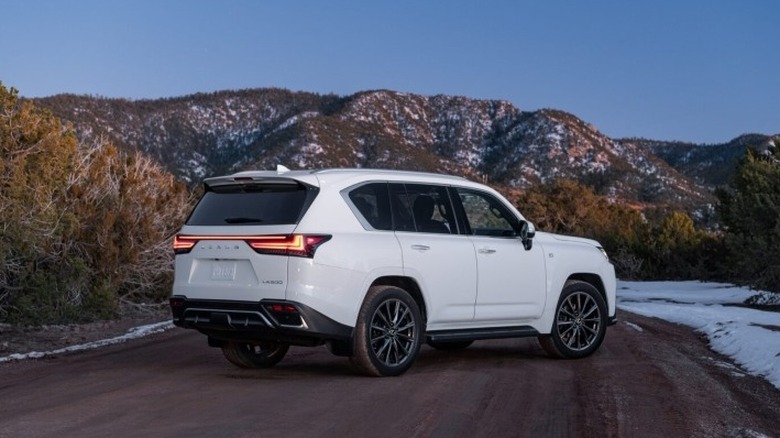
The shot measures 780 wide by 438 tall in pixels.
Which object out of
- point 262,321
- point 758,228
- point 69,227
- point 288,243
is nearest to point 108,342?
point 262,321

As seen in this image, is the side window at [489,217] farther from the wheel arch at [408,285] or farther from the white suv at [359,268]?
the wheel arch at [408,285]

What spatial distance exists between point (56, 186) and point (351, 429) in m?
12.8

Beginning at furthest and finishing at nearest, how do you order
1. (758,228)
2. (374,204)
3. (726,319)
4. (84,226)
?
(758,228) → (84,226) → (726,319) → (374,204)

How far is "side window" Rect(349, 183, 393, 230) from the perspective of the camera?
953 cm

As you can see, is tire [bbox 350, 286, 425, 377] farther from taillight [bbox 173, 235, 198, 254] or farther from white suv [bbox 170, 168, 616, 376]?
taillight [bbox 173, 235, 198, 254]

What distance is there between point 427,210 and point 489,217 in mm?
1433

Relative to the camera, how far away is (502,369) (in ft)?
33.5

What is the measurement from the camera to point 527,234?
1073 cm

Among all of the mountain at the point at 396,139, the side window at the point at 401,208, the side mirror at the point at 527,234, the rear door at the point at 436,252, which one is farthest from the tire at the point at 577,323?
the mountain at the point at 396,139

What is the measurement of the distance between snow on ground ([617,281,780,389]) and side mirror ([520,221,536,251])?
2657 millimetres

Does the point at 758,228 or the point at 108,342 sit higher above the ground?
the point at 758,228

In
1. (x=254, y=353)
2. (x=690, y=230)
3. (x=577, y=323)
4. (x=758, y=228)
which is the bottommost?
(x=254, y=353)

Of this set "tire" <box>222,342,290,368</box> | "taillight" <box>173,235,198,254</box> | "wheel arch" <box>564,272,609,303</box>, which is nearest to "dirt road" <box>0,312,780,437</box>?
"tire" <box>222,342,290,368</box>

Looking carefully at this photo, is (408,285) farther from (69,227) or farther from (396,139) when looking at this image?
(396,139)
